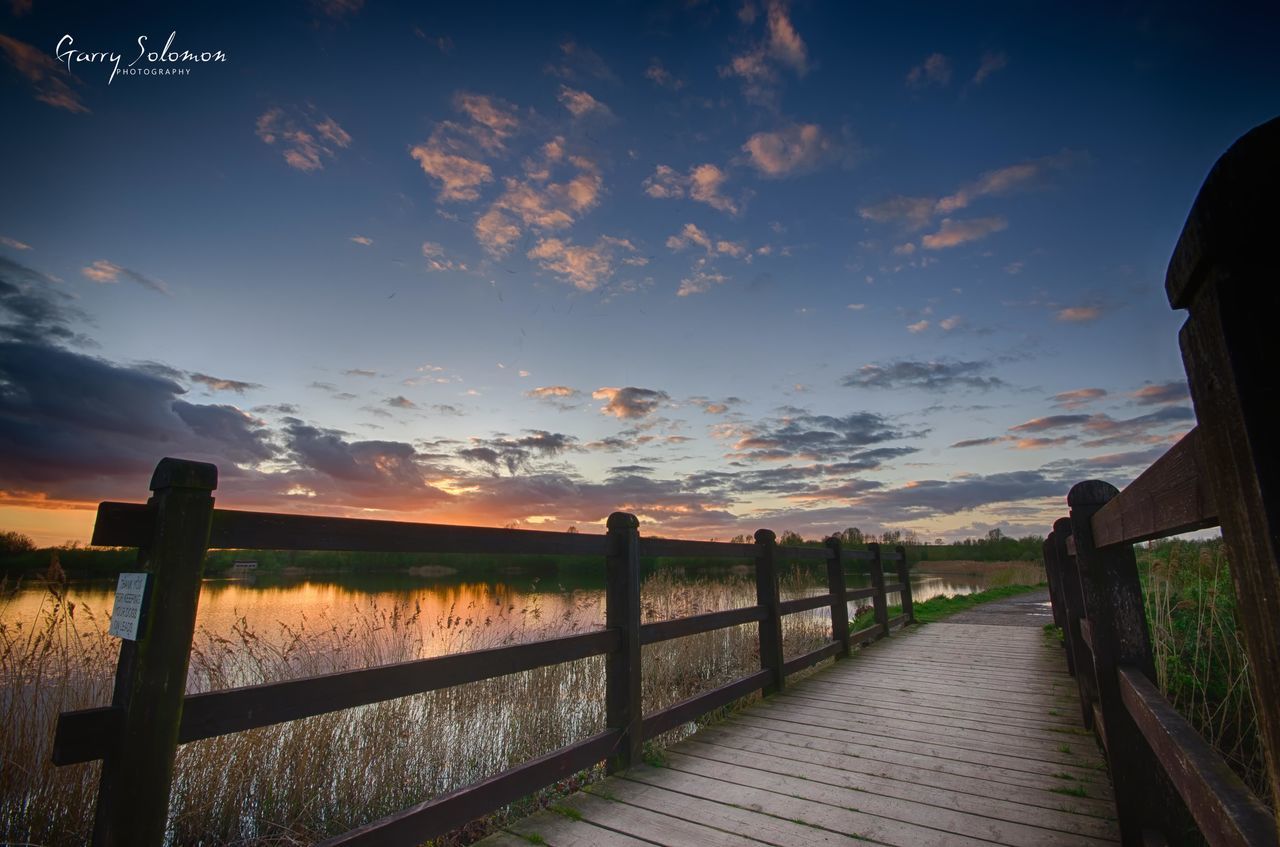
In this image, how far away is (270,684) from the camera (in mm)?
1954

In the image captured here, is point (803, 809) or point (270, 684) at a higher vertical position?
point (270, 684)

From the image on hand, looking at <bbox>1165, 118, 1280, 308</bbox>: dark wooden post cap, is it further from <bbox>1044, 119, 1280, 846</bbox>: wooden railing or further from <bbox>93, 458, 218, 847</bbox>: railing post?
<bbox>93, 458, 218, 847</bbox>: railing post

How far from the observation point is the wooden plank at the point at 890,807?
2566 millimetres

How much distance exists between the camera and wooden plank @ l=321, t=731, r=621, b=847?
2121mm

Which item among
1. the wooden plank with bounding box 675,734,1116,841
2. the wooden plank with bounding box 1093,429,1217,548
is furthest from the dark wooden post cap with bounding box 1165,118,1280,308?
the wooden plank with bounding box 675,734,1116,841

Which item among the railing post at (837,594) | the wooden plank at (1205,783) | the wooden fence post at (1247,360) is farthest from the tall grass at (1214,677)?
the railing post at (837,594)

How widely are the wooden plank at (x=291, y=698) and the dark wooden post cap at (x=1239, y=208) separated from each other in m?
2.42

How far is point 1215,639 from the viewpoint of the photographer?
170 inches

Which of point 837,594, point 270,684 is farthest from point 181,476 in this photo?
point 837,594

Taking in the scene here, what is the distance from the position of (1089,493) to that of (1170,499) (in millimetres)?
1464

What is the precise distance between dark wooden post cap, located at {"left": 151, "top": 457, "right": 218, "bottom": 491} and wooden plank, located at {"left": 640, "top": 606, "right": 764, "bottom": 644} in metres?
2.46

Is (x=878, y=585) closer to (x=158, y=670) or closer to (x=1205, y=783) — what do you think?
(x=1205, y=783)

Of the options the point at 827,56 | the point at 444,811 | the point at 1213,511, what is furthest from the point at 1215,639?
the point at 827,56

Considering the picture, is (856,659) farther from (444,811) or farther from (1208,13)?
(1208,13)
